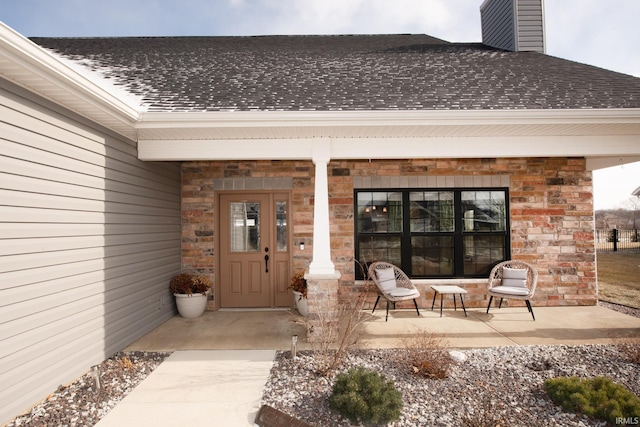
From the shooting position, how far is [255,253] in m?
6.20

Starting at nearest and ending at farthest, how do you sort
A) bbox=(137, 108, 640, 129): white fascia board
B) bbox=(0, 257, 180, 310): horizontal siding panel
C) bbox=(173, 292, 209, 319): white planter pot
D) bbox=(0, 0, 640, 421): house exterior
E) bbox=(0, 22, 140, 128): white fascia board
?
bbox=(0, 22, 140, 128): white fascia board → bbox=(0, 257, 180, 310): horizontal siding panel → bbox=(0, 0, 640, 421): house exterior → bbox=(137, 108, 640, 129): white fascia board → bbox=(173, 292, 209, 319): white planter pot

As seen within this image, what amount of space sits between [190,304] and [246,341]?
1548 mm

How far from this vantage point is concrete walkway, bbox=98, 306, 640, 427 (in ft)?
9.59

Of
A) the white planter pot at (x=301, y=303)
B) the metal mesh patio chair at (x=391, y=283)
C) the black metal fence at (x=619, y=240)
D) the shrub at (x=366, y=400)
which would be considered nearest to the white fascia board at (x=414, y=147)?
the metal mesh patio chair at (x=391, y=283)

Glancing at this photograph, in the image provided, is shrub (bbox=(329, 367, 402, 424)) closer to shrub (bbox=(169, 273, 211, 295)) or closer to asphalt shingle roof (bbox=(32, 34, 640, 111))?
asphalt shingle roof (bbox=(32, 34, 640, 111))

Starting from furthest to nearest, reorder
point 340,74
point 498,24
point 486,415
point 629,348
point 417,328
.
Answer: point 498,24 → point 340,74 → point 417,328 → point 629,348 → point 486,415

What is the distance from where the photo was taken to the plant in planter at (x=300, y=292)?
5559 millimetres

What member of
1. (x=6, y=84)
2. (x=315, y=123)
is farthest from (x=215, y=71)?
(x=6, y=84)

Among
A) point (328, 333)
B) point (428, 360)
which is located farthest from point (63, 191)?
point (428, 360)

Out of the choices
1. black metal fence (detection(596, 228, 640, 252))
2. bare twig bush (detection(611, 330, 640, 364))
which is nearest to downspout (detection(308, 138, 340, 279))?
bare twig bush (detection(611, 330, 640, 364))

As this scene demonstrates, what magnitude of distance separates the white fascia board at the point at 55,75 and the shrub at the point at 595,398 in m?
4.80

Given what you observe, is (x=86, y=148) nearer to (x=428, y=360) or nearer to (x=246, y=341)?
(x=246, y=341)

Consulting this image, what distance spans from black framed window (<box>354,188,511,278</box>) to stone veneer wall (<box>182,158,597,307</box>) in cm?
18

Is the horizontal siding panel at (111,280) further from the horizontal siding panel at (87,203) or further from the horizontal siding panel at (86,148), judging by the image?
the horizontal siding panel at (86,148)
